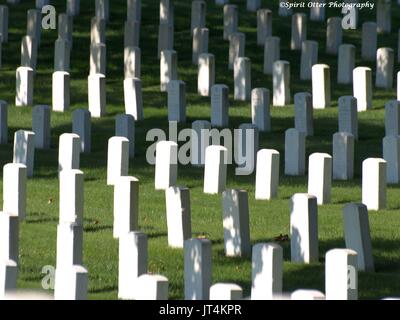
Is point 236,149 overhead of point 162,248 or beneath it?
overhead

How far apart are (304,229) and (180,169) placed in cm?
504

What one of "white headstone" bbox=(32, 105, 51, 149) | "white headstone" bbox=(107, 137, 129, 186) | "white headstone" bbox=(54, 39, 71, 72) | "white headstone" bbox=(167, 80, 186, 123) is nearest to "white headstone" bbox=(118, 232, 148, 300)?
"white headstone" bbox=(107, 137, 129, 186)

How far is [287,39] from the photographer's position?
92.3 feet

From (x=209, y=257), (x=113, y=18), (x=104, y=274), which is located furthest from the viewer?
(x=113, y=18)

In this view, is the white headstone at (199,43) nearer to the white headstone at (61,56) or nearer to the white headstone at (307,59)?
the white headstone at (307,59)

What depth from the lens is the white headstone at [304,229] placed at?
13562mm

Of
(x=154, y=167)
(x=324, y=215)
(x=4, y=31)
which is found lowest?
(x=324, y=215)

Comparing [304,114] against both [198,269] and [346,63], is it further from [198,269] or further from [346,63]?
[198,269]

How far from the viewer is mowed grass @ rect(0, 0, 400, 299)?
13.6m

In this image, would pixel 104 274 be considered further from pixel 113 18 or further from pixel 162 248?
pixel 113 18

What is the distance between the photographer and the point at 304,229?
45.0ft

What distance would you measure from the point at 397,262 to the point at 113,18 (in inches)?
608

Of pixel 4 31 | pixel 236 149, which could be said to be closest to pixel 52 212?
pixel 236 149

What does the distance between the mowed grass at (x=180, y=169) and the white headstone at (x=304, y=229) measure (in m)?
0.12
